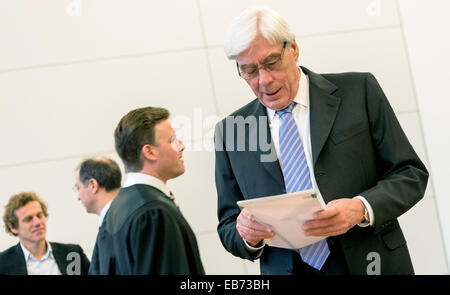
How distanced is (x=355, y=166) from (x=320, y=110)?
21 cm

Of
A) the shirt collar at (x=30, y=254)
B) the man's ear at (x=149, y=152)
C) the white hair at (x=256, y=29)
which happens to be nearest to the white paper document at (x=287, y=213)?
the man's ear at (x=149, y=152)

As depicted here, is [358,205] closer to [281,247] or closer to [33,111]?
[281,247]

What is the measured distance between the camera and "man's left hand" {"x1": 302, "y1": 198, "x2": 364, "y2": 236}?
1.70m

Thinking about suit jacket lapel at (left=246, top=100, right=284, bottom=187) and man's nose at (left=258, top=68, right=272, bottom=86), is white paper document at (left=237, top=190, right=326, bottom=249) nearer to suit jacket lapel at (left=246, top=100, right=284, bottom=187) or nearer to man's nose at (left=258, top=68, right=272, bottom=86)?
suit jacket lapel at (left=246, top=100, right=284, bottom=187)

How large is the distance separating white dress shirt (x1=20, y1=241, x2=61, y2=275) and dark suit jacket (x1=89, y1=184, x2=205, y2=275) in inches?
43.4

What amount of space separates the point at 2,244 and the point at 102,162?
2.25ft

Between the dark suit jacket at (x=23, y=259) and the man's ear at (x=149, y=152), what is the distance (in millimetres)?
1138

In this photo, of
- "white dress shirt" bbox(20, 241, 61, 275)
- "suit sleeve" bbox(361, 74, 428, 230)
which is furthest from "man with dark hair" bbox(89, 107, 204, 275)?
"white dress shirt" bbox(20, 241, 61, 275)

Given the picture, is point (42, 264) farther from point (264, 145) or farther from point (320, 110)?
point (320, 110)

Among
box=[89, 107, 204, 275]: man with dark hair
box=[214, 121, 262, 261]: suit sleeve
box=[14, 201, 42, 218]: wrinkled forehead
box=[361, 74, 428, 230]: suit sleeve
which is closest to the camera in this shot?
box=[89, 107, 204, 275]: man with dark hair

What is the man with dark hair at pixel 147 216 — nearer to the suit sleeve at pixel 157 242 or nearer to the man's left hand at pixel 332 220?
the suit sleeve at pixel 157 242

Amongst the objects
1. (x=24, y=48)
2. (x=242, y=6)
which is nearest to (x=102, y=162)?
(x=24, y=48)

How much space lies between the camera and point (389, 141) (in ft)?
6.28

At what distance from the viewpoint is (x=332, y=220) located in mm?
1709
